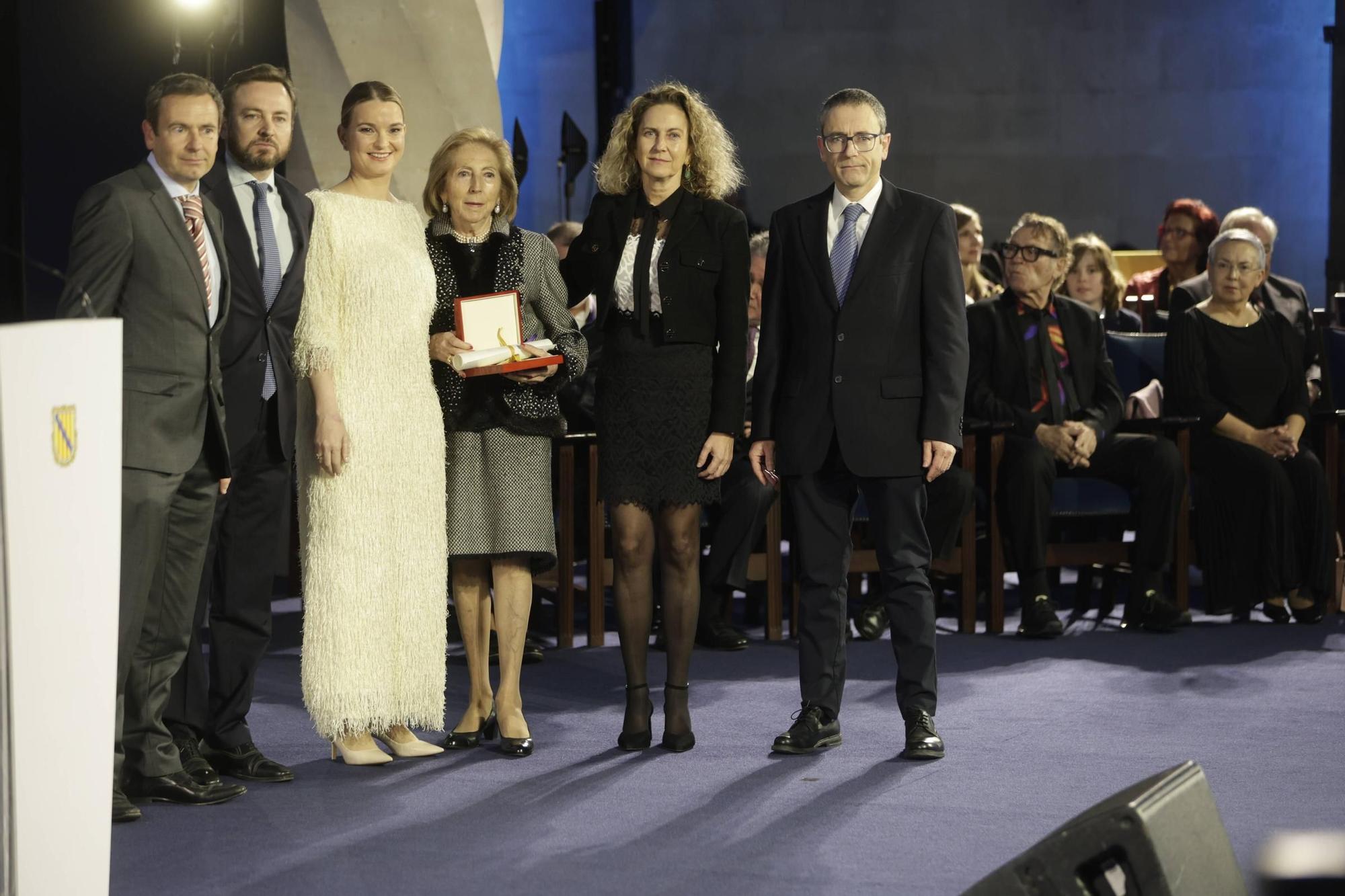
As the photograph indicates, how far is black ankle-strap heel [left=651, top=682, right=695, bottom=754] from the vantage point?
3844mm

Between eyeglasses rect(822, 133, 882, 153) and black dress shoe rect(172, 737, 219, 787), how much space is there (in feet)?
6.49

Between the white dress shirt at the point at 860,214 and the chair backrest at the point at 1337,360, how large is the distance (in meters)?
3.20

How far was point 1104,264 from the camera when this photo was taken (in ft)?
22.7

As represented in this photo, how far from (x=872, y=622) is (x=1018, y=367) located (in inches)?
41.0

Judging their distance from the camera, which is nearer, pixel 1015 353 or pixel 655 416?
pixel 655 416

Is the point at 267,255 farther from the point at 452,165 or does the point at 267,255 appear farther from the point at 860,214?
the point at 860,214

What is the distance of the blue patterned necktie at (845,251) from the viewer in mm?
3828

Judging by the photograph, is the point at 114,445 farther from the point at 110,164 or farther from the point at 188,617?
the point at 110,164

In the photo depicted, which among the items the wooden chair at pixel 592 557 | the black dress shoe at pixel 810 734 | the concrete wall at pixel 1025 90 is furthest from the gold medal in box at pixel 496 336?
the concrete wall at pixel 1025 90

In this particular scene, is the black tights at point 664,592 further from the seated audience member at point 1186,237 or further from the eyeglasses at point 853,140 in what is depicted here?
the seated audience member at point 1186,237

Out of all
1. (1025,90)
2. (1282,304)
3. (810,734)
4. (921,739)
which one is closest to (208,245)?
(810,734)

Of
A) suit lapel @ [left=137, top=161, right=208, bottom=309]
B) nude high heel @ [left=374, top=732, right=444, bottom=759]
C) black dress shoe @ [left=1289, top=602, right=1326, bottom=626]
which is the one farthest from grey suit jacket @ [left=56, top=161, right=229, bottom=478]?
black dress shoe @ [left=1289, top=602, right=1326, bottom=626]

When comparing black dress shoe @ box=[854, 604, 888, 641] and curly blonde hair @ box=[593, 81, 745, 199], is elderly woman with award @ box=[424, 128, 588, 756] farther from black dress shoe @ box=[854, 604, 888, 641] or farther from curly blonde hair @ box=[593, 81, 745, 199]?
black dress shoe @ box=[854, 604, 888, 641]

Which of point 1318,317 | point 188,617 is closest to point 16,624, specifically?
point 188,617
